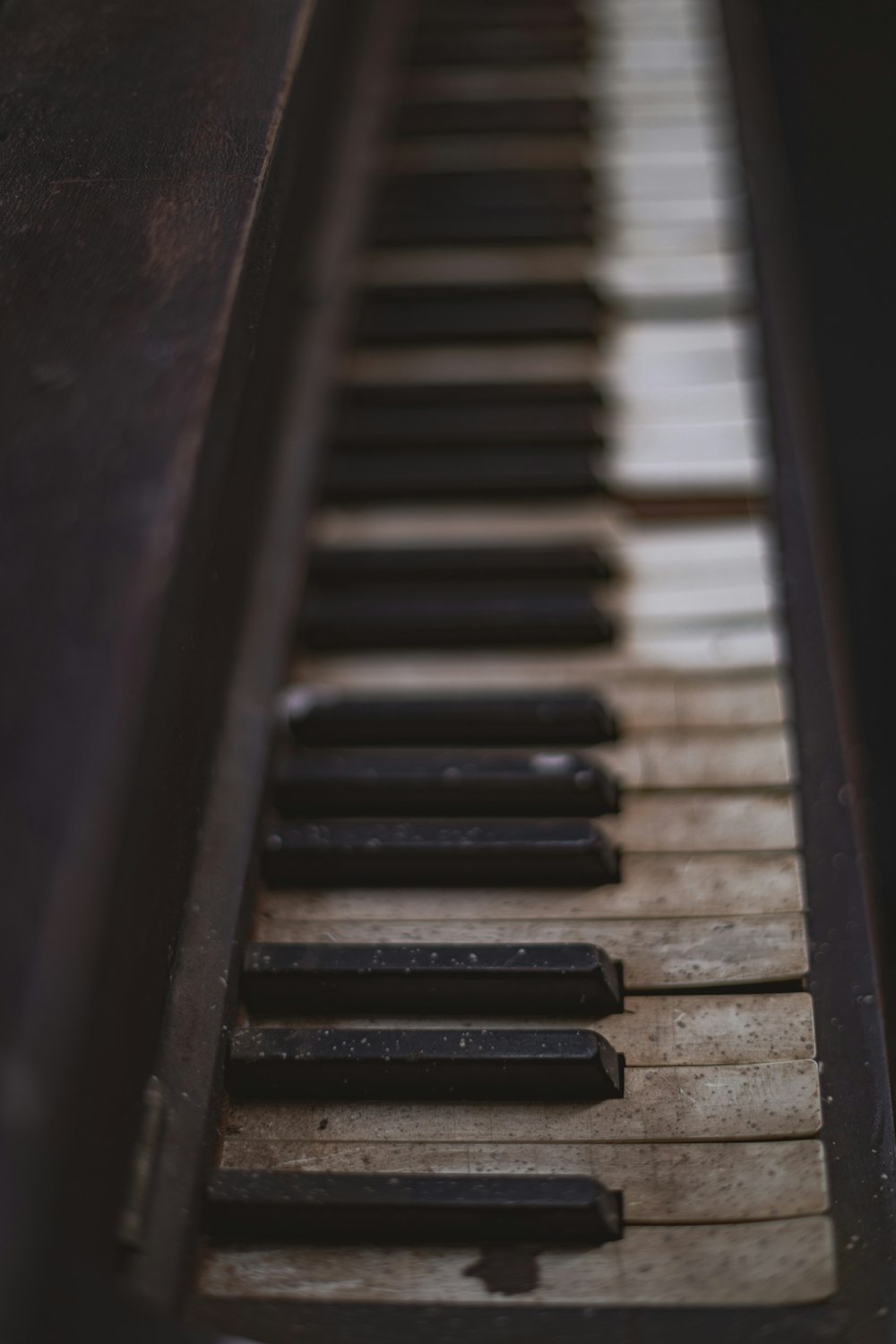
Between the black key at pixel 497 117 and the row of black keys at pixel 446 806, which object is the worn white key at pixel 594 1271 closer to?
the row of black keys at pixel 446 806

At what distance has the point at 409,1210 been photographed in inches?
50.9

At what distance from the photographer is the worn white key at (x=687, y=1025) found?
1427 mm

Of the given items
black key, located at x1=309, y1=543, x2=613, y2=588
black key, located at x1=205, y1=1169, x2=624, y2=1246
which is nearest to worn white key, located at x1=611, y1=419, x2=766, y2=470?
black key, located at x1=309, y1=543, x2=613, y2=588

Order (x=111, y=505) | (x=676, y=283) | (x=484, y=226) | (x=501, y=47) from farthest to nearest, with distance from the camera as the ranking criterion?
(x=501, y=47) < (x=484, y=226) < (x=676, y=283) < (x=111, y=505)

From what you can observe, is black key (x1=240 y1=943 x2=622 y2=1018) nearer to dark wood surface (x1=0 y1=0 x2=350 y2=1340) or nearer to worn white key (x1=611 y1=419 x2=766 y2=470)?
dark wood surface (x1=0 y1=0 x2=350 y2=1340)

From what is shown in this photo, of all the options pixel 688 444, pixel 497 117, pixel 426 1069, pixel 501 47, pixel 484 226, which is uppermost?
pixel 501 47

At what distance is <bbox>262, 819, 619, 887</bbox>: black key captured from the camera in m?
1.58

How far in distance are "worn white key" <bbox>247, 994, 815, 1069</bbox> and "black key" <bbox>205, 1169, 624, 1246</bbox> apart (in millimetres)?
171

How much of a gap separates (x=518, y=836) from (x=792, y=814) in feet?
1.16

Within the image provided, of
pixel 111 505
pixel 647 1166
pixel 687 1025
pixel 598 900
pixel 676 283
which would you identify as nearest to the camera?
pixel 111 505

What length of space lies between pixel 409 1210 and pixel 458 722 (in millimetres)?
A: 657

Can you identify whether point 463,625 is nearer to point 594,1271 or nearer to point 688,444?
point 688,444

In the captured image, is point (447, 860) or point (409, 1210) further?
point (447, 860)

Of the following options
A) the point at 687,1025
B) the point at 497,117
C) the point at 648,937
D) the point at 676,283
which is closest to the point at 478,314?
the point at 676,283
